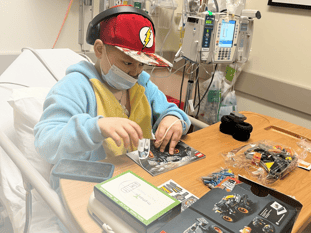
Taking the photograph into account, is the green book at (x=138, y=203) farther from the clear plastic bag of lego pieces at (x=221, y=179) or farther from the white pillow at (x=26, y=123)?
the white pillow at (x=26, y=123)

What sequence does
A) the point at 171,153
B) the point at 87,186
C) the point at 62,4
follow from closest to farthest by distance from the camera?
the point at 87,186
the point at 171,153
the point at 62,4

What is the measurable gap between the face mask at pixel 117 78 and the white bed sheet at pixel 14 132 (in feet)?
1.88

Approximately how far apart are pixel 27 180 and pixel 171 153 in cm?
50

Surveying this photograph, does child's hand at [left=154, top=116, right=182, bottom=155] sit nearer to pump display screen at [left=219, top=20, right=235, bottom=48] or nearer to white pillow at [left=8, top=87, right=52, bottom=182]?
white pillow at [left=8, top=87, right=52, bottom=182]

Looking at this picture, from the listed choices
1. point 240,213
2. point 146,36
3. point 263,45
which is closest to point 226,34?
point 263,45

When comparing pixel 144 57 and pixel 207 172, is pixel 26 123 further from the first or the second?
pixel 207 172

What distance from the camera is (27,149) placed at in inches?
47.7

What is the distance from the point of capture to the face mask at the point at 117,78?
41.7 inches

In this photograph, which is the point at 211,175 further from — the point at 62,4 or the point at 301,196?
the point at 62,4

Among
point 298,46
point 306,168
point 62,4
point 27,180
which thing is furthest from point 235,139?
point 62,4

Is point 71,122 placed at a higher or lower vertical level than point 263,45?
lower

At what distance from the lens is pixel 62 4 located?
2.07 metres

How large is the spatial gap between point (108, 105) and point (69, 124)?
0.27 meters

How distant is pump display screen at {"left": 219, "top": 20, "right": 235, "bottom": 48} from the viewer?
2.07m
